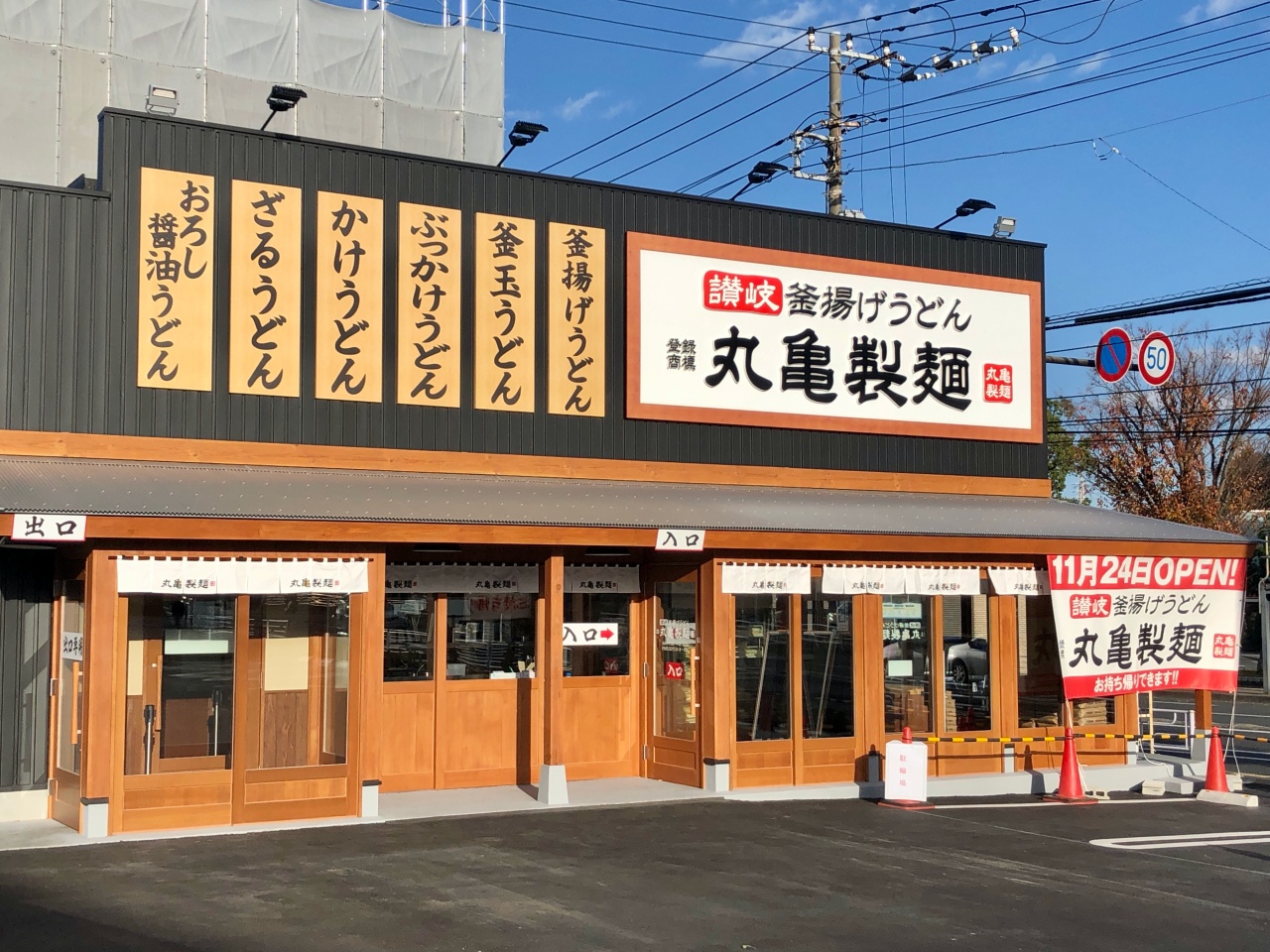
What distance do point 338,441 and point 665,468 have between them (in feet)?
14.2

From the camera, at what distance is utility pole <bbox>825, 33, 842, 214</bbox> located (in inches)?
1212

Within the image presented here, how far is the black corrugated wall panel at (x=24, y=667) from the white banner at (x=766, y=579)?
25.0 feet

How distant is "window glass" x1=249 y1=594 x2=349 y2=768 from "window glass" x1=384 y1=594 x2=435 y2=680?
6.20 feet

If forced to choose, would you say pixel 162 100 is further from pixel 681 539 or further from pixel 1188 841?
pixel 1188 841

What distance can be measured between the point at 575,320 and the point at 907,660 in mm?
6224

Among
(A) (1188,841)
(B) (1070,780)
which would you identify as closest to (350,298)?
(B) (1070,780)

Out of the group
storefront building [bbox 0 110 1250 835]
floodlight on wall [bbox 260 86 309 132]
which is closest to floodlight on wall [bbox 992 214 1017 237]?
storefront building [bbox 0 110 1250 835]

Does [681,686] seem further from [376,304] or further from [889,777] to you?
Answer: [376,304]

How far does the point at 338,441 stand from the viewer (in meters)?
15.6

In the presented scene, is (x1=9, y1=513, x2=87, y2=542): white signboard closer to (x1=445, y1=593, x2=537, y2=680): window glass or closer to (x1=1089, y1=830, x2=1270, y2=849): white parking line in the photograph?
(x1=445, y1=593, x2=537, y2=680): window glass

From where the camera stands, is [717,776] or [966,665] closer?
[717,776]

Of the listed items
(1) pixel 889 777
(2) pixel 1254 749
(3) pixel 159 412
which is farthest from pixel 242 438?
(2) pixel 1254 749

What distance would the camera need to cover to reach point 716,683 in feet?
53.3

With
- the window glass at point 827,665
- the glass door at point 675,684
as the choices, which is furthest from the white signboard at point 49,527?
the window glass at point 827,665
